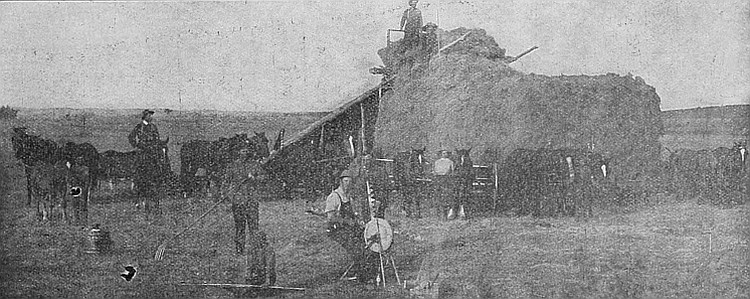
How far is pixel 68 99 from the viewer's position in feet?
17.9

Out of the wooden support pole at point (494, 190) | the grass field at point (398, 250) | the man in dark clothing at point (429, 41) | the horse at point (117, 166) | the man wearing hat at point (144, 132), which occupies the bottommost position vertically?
the grass field at point (398, 250)

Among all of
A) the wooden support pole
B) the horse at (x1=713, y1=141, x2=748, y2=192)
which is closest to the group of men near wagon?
the wooden support pole

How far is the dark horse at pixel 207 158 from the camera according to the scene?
5.38 metres

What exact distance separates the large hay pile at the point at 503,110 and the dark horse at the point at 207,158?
89 cm

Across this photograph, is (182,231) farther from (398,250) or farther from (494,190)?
(494,190)

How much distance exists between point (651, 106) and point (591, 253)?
1016mm

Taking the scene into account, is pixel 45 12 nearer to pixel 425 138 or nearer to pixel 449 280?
pixel 425 138

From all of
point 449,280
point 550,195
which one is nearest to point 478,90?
point 550,195

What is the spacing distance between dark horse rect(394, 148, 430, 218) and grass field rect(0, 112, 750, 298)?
9 centimetres

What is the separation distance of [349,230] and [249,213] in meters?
0.67

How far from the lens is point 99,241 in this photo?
545 centimetres

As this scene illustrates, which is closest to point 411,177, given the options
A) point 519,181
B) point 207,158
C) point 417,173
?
point 417,173

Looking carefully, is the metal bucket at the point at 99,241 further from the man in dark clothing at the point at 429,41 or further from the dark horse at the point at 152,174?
the man in dark clothing at the point at 429,41

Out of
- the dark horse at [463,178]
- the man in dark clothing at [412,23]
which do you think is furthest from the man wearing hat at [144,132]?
the dark horse at [463,178]
